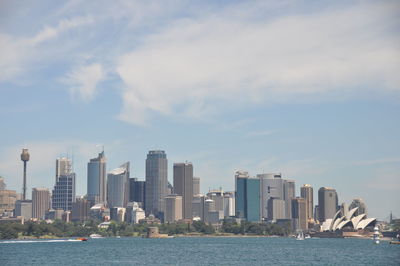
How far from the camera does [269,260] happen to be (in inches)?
4825

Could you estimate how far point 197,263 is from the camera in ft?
368

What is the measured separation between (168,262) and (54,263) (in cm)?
1878

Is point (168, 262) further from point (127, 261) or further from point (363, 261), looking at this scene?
point (363, 261)

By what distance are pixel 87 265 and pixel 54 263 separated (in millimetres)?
8389

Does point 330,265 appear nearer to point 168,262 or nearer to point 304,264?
point 304,264

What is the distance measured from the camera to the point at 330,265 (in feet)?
364

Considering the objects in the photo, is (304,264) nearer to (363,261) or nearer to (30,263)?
(363,261)

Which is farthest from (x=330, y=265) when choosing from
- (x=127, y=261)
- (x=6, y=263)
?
(x=6, y=263)

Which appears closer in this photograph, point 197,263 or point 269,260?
point 197,263

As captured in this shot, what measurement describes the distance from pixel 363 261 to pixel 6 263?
197 feet

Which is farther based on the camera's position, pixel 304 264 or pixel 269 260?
pixel 269 260

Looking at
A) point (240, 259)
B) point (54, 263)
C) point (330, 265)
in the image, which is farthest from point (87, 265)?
point (330, 265)

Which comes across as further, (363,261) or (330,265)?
(363,261)

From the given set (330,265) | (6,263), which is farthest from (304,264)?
(6,263)
